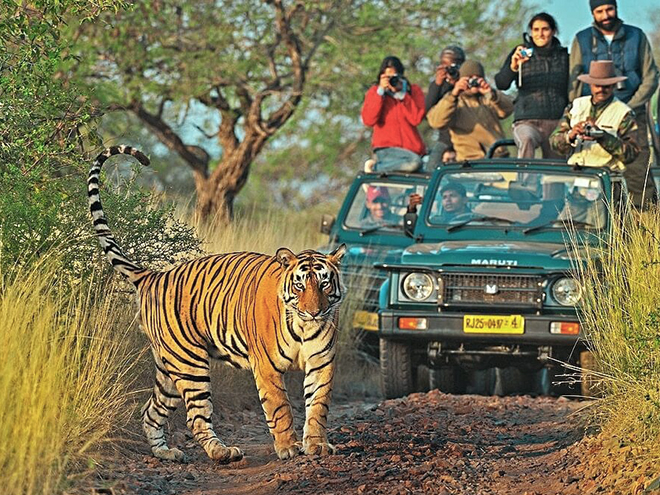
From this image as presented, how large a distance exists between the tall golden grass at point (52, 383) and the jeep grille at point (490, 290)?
258cm

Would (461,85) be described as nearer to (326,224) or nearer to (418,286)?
(326,224)

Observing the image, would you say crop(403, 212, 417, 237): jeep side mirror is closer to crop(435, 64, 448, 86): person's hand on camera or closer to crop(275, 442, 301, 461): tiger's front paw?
crop(435, 64, 448, 86): person's hand on camera

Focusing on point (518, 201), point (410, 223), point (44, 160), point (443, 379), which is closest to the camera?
point (44, 160)

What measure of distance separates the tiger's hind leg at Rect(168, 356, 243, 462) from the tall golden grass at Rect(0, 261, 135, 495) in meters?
0.36

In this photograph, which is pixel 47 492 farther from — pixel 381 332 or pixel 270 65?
pixel 270 65

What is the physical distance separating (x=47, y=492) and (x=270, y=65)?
14.1m

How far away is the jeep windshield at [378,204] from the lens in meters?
13.4

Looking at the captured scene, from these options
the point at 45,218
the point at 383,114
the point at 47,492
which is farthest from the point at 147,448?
the point at 383,114

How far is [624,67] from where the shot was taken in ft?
43.6

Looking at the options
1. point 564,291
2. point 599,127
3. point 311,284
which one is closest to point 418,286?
point 564,291

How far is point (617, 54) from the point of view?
13336 millimetres

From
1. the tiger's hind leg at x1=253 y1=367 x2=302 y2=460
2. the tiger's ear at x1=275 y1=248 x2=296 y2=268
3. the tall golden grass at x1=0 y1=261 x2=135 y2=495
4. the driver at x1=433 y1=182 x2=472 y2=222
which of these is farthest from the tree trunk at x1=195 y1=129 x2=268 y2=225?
the tiger's hind leg at x1=253 y1=367 x2=302 y2=460

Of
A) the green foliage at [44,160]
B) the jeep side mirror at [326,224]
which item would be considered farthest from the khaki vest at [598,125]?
the green foliage at [44,160]

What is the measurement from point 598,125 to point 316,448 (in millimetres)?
5335
